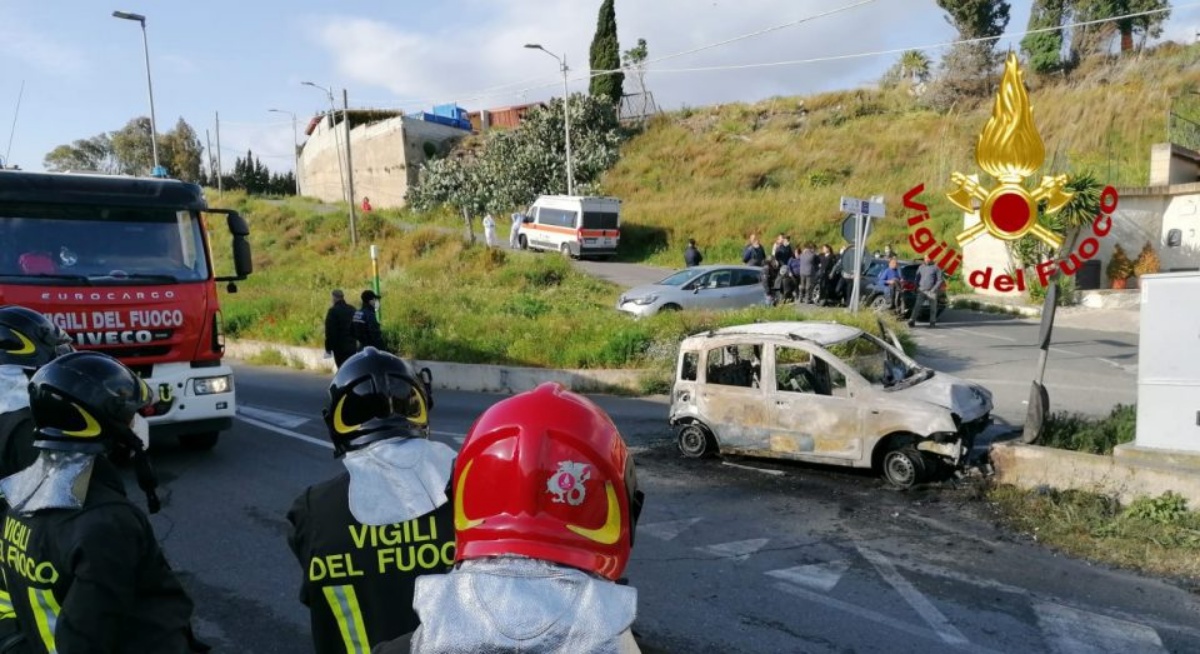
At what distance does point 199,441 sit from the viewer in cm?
927

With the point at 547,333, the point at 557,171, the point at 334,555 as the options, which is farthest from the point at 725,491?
the point at 557,171

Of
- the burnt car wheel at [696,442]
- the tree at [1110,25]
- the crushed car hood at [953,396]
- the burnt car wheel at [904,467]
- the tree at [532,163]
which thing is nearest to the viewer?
the burnt car wheel at [904,467]

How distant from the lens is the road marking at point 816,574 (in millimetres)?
5824

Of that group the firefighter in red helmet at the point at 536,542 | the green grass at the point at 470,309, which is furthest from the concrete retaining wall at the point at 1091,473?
the firefighter in red helmet at the point at 536,542

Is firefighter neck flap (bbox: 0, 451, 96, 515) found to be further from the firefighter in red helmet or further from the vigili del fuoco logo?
the vigili del fuoco logo

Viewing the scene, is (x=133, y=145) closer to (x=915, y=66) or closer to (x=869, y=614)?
(x=915, y=66)

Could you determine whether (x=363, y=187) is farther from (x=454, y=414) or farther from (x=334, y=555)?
(x=334, y=555)

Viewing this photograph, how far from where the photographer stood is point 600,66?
52438mm

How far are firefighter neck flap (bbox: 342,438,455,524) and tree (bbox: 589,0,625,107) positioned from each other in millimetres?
51399

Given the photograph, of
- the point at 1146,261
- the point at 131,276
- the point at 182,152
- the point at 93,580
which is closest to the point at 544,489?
the point at 93,580

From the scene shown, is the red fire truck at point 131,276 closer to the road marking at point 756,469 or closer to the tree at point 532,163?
the road marking at point 756,469

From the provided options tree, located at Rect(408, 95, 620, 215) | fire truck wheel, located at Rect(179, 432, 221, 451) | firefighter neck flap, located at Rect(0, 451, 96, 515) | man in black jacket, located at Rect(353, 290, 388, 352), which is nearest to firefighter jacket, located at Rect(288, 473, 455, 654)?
firefighter neck flap, located at Rect(0, 451, 96, 515)

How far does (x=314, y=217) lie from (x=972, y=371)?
34299mm

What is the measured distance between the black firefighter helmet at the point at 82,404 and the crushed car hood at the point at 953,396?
280 inches
